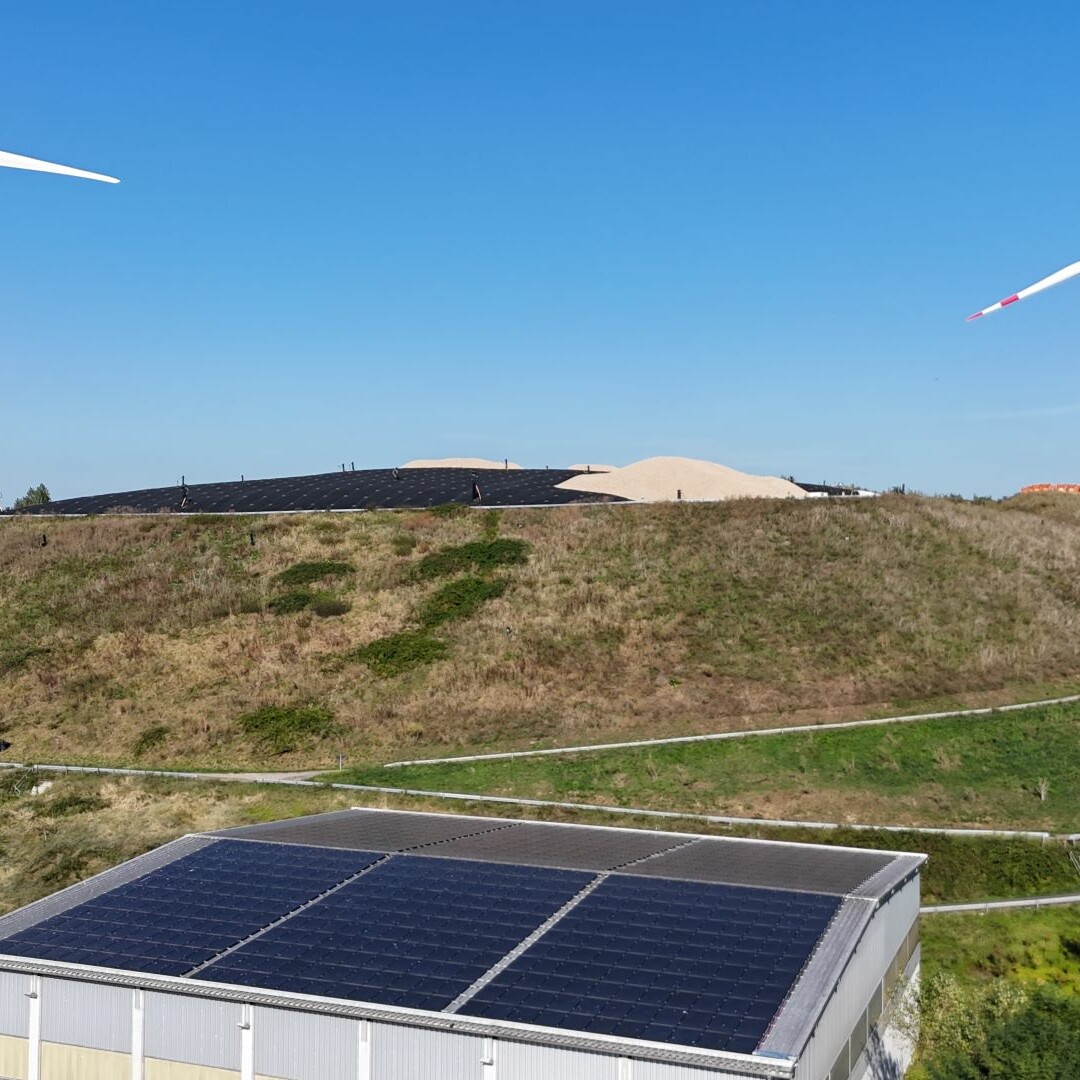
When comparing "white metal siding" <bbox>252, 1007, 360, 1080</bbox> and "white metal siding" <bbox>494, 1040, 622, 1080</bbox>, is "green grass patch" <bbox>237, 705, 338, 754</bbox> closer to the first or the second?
"white metal siding" <bbox>252, 1007, 360, 1080</bbox>

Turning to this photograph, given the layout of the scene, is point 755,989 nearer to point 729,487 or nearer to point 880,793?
point 880,793

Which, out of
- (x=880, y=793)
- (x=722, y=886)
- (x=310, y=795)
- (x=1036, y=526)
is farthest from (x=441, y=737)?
(x=1036, y=526)

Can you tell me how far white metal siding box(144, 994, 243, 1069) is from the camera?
25.3 metres

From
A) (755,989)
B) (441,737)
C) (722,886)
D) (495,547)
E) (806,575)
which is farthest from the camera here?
(495,547)

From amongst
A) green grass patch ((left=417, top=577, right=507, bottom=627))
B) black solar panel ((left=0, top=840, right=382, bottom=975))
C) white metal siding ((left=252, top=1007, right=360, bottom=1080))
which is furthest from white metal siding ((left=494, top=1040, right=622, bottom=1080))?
green grass patch ((left=417, top=577, right=507, bottom=627))

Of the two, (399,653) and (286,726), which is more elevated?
(399,653)

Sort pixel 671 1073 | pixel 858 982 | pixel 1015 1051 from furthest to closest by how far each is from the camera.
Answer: pixel 858 982
pixel 1015 1051
pixel 671 1073

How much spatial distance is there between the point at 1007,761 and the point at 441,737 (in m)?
29.0

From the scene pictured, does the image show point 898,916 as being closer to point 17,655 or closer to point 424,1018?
point 424,1018

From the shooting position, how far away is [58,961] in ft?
88.4

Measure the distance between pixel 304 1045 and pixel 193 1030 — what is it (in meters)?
2.74

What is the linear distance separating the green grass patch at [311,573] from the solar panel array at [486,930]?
47.8 meters

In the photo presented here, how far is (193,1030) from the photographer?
1009 inches

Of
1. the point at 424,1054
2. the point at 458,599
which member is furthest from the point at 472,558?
the point at 424,1054
